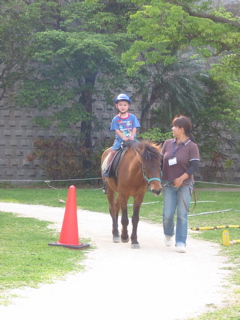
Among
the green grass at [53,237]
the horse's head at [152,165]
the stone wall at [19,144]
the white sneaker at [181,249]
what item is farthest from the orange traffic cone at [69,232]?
the stone wall at [19,144]

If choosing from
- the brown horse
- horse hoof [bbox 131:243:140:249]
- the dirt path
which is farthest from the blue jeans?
horse hoof [bbox 131:243:140:249]

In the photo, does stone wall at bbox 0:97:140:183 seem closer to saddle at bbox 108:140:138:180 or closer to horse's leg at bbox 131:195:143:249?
saddle at bbox 108:140:138:180

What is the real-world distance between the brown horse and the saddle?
0.07 m

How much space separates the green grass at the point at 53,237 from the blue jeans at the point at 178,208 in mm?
725

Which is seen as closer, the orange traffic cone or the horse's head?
the horse's head

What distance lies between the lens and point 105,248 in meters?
10.3

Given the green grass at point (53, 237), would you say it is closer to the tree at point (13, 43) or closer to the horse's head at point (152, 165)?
the horse's head at point (152, 165)

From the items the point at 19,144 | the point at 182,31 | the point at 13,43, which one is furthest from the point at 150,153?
the point at 19,144

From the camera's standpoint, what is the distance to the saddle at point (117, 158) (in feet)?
35.4

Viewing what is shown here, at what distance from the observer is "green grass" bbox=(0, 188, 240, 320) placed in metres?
7.50

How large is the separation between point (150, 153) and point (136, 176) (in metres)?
0.60

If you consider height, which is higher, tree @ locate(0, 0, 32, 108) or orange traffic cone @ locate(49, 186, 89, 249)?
Answer: tree @ locate(0, 0, 32, 108)

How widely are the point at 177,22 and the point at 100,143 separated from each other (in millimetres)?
10516

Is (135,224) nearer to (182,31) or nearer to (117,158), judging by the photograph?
(117,158)
